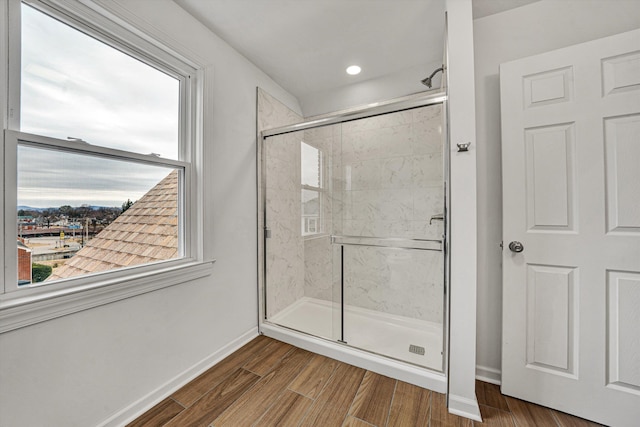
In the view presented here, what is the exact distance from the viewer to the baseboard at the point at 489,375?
1.58m

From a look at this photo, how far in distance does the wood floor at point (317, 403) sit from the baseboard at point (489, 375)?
0.04m

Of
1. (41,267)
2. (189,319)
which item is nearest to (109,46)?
(41,267)

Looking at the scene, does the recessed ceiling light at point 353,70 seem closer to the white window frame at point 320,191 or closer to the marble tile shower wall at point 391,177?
the marble tile shower wall at point 391,177

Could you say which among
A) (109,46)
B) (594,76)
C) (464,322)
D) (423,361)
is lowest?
(423,361)

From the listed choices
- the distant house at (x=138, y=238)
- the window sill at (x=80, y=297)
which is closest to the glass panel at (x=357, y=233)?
the distant house at (x=138, y=238)

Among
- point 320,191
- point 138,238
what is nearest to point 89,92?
point 138,238

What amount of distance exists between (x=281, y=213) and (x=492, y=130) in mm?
1796

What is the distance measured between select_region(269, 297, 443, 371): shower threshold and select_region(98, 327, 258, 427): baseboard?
46 cm

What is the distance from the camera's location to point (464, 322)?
1.35 meters

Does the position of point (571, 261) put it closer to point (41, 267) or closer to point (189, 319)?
point (189, 319)

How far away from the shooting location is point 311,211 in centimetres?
234

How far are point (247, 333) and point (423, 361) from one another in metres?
1.38

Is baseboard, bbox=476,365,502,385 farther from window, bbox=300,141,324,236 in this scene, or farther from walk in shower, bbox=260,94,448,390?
window, bbox=300,141,324,236

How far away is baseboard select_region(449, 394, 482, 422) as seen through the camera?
1.32m
